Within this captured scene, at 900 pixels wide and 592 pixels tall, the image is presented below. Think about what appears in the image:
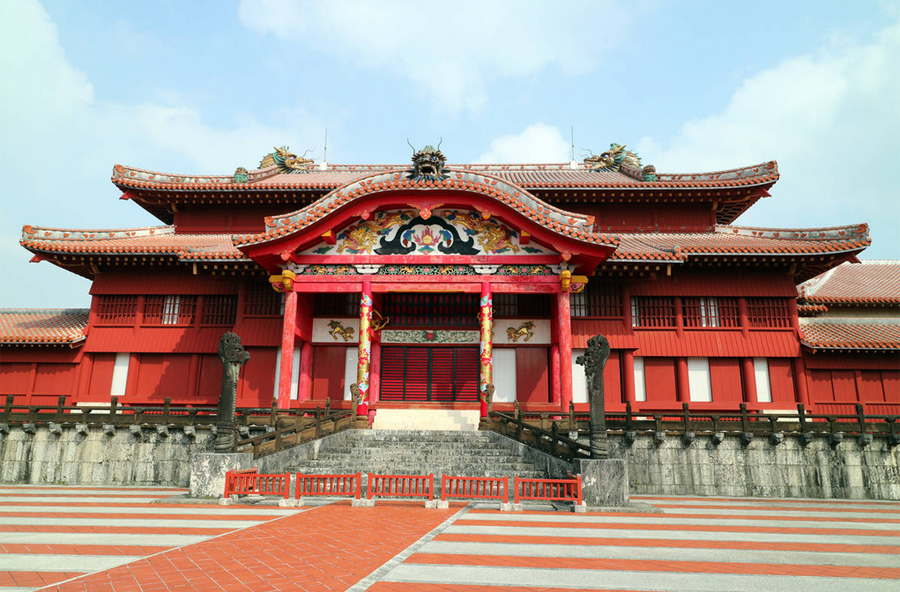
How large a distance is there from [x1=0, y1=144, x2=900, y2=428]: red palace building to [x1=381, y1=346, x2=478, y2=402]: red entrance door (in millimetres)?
53

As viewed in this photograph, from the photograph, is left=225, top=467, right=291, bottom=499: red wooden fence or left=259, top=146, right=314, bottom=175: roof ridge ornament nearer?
left=225, top=467, right=291, bottom=499: red wooden fence

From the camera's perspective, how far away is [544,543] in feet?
23.6

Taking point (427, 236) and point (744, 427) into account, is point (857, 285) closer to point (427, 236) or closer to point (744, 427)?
point (744, 427)

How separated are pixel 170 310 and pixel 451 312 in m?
10.6

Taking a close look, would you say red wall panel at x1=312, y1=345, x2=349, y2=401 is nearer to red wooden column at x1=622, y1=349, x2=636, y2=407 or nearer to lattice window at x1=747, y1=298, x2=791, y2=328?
red wooden column at x1=622, y1=349, x2=636, y2=407

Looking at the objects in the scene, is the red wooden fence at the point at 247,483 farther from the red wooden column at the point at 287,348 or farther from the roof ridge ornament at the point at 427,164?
the roof ridge ornament at the point at 427,164

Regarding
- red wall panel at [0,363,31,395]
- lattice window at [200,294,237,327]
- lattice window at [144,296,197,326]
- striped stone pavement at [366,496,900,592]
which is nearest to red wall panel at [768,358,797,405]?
striped stone pavement at [366,496,900,592]

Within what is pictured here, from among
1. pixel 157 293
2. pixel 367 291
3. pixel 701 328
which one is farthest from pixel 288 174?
pixel 701 328

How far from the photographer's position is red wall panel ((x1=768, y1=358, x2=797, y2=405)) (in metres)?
18.2

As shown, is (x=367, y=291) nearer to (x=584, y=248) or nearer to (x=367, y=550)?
(x=584, y=248)

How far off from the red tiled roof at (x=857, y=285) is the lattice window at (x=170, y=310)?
2287 centimetres

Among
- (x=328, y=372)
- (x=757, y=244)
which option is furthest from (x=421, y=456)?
Result: (x=757, y=244)

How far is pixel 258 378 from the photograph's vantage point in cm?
1920

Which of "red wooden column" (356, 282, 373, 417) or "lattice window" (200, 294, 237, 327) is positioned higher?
"lattice window" (200, 294, 237, 327)
